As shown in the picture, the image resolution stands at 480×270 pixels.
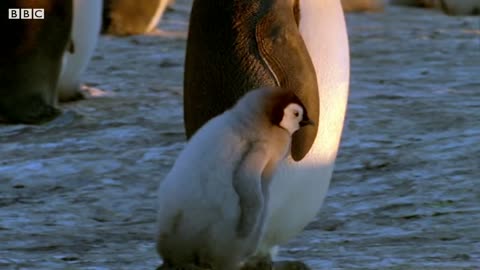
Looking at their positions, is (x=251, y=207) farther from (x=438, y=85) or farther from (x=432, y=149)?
(x=438, y=85)

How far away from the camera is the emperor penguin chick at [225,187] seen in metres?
3.48

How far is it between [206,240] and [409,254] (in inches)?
35.5

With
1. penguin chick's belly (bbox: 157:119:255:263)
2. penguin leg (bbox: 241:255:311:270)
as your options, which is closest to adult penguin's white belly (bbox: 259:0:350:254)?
penguin leg (bbox: 241:255:311:270)

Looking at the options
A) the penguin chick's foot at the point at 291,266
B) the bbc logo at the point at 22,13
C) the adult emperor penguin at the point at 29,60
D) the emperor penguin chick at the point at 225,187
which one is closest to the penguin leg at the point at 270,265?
the penguin chick's foot at the point at 291,266

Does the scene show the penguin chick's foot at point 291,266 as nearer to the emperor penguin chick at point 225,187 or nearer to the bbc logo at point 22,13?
the emperor penguin chick at point 225,187

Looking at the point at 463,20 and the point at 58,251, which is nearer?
the point at 58,251

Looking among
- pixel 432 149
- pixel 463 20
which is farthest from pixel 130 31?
pixel 432 149

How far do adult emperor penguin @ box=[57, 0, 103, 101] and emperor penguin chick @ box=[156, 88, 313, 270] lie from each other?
410 cm

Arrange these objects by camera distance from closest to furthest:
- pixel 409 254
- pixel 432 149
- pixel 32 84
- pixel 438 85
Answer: pixel 409 254
pixel 432 149
pixel 32 84
pixel 438 85

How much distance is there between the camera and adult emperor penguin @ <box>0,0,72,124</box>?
697 cm

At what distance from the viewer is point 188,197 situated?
348 cm

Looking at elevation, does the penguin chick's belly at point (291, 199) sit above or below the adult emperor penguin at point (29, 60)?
above

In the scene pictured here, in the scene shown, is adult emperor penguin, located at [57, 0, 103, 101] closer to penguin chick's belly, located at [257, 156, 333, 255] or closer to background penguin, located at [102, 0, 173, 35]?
background penguin, located at [102, 0, 173, 35]

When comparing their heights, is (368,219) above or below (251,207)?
Result: below
